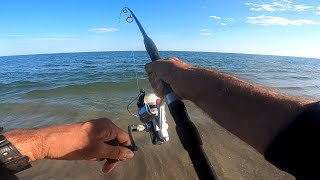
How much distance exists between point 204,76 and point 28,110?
7.94 m

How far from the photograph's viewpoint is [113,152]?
166 centimetres

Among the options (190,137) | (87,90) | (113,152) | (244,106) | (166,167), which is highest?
(244,106)

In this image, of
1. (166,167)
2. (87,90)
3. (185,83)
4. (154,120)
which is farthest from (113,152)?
(87,90)

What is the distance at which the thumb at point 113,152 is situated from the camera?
163 centimetres

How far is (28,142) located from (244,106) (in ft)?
3.78

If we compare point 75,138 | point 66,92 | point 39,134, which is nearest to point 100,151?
point 75,138

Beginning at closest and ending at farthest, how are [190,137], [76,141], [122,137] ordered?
[190,137] < [76,141] < [122,137]

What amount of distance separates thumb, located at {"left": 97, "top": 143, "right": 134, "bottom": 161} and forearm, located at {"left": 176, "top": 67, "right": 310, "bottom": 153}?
1.76 feet

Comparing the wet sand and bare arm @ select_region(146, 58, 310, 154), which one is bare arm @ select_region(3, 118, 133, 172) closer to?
bare arm @ select_region(146, 58, 310, 154)

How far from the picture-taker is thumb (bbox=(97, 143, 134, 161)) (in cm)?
163

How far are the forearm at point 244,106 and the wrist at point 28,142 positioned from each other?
2.87 ft

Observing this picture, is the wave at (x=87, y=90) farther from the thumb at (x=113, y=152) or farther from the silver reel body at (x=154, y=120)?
the thumb at (x=113, y=152)

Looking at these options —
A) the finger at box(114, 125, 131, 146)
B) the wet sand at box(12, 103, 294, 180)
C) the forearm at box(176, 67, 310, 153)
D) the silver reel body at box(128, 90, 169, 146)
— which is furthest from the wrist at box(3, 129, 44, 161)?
the wet sand at box(12, 103, 294, 180)

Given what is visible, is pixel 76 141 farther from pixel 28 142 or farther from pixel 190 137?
pixel 190 137
